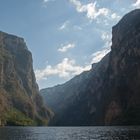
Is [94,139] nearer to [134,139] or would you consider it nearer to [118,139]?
[118,139]

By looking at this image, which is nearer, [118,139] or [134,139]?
[134,139]

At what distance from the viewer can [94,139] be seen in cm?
11144

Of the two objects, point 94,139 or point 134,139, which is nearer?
point 134,139

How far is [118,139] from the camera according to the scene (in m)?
105

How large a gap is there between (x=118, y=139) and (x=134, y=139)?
27.6 feet

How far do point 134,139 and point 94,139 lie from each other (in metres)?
17.1

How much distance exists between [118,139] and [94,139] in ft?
29.7

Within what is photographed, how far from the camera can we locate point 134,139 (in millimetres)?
97625

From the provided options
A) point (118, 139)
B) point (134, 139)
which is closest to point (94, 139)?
point (118, 139)
